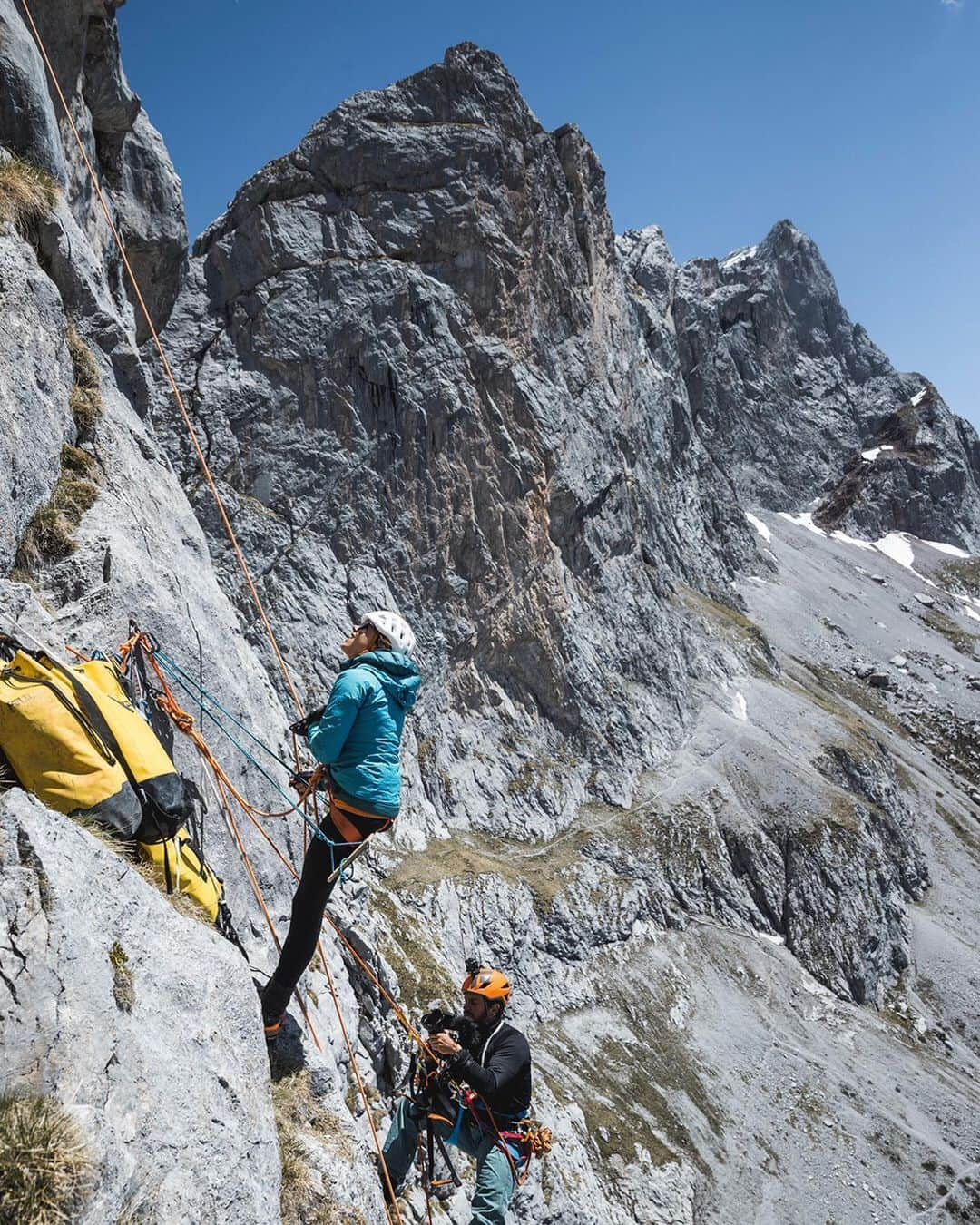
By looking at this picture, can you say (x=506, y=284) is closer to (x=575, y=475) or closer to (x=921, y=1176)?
(x=575, y=475)

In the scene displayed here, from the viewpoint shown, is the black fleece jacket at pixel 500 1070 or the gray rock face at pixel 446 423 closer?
the black fleece jacket at pixel 500 1070

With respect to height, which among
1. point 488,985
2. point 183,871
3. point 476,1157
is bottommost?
point 476,1157

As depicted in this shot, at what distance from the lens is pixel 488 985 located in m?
8.39

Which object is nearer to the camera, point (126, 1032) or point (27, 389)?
point (126, 1032)

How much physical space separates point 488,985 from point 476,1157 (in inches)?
70.3

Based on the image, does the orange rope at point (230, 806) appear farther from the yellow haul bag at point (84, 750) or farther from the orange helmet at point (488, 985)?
the yellow haul bag at point (84, 750)

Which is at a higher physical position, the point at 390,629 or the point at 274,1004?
the point at 390,629

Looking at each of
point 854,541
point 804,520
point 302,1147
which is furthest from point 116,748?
point 804,520

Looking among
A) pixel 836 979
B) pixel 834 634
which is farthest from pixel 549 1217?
pixel 834 634

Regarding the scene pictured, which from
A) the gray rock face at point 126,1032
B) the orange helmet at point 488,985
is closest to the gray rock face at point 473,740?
the gray rock face at point 126,1032

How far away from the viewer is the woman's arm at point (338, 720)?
6.92m

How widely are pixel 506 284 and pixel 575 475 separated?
1453 centimetres

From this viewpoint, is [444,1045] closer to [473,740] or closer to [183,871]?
[183,871]

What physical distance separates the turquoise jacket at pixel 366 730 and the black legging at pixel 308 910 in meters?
0.32
